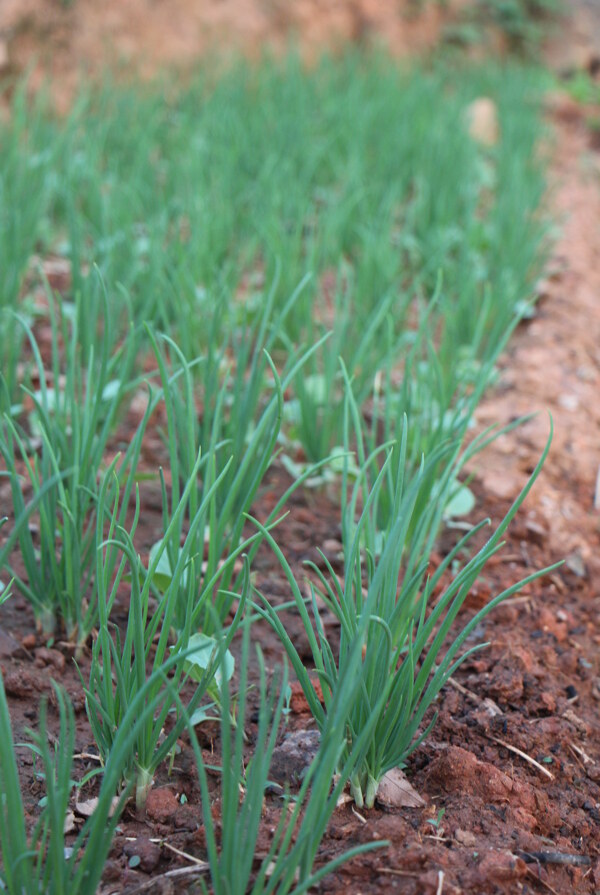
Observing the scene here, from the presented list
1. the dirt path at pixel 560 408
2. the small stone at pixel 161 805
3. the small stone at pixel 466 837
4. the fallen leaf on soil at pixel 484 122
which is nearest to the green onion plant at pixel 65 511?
the small stone at pixel 161 805

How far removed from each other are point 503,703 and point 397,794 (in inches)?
10.6

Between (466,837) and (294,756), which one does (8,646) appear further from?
(466,837)

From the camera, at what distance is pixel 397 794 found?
1.06m

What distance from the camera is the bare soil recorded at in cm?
94

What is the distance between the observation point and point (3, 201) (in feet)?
7.47

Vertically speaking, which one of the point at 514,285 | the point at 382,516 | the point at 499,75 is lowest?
the point at 382,516

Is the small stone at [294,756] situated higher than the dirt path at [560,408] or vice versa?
the dirt path at [560,408]

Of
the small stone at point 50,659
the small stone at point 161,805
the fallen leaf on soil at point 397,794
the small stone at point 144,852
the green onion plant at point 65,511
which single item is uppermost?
the green onion plant at point 65,511

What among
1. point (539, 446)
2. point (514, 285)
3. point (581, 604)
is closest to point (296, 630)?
point (581, 604)

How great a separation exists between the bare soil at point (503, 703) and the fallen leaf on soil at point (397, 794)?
1 centimetres

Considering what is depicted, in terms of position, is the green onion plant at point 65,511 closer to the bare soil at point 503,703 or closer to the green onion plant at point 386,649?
the bare soil at point 503,703

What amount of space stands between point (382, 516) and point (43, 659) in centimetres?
58

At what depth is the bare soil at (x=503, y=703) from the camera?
944 millimetres

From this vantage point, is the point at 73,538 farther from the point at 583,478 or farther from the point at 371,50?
the point at 371,50
